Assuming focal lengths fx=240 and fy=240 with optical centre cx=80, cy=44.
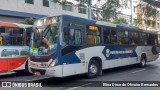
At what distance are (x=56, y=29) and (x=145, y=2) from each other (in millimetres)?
5032

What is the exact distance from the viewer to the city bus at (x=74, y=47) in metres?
9.80

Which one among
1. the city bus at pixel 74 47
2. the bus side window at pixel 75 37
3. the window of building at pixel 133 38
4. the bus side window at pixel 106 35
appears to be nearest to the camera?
the city bus at pixel 74 47

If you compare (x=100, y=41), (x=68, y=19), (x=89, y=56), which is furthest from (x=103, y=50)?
(x=68, y=19)

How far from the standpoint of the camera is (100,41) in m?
12.3

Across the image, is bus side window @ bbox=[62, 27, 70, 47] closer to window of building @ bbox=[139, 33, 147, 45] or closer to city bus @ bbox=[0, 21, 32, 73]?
city bus @ bbox=[0, 21, 32, 73]

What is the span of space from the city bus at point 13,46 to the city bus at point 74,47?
2.01m

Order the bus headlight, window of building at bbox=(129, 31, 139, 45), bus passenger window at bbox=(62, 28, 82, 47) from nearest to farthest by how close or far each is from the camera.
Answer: the bus headlight
bus passenger window at bbox=(62, 28, 82, 47)
window of building at bbox=(129, 31, 139, 45)

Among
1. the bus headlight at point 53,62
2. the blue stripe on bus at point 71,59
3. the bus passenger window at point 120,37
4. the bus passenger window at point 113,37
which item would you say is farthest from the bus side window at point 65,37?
the bus passenger window at point 120,37

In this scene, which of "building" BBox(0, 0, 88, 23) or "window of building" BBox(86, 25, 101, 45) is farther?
"building" BBox(0, 0, 88, 23)

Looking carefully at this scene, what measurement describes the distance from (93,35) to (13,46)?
13.8 feet

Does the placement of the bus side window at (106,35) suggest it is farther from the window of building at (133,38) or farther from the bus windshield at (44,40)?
the bus windshield at (44,40)

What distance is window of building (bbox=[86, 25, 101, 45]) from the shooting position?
1157 cm

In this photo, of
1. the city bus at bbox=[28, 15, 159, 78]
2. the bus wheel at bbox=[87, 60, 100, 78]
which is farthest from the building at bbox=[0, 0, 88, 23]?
the bus wheel at bbox=[87, 60, 100, 78]

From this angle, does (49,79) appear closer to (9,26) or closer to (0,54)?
(0,54)
